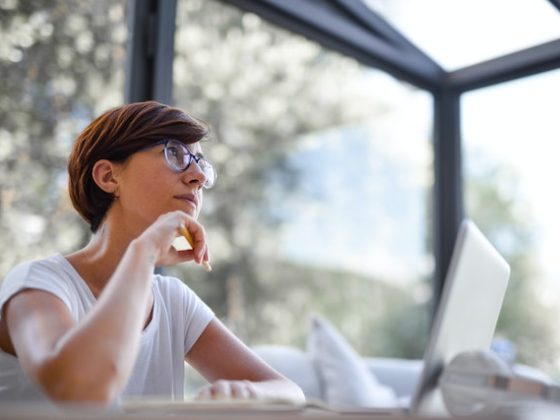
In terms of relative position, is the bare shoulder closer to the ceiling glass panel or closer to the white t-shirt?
the white t-shirt

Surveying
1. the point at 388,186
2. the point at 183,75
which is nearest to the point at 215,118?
the point at 183,75

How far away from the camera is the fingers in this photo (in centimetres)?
112

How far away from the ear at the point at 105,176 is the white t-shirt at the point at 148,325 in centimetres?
21

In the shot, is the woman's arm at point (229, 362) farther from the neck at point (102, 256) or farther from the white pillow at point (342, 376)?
the white pillow at point (342, 376)

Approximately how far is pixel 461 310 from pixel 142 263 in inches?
22.3

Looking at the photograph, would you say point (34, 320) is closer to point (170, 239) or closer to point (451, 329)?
point (170, 239)

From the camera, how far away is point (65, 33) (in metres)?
2.69

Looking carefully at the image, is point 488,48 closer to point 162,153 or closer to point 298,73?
point 298,73

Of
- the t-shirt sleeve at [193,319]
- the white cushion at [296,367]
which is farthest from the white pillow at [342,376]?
the t-shirt sleeve at [193,319]

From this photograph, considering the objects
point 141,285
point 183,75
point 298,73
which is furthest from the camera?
point 298,73

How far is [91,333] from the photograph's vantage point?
3.73 feet

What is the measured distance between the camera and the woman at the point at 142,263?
53.7 inches

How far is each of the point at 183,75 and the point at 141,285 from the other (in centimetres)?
342

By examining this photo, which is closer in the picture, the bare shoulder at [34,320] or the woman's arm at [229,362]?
the bare shoulder at [34,320]
